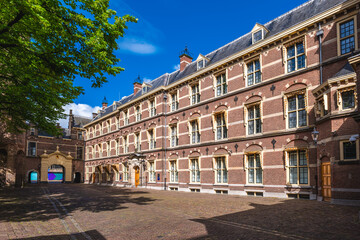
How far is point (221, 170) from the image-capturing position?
66.3 ft

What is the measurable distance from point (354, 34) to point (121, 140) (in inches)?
1143

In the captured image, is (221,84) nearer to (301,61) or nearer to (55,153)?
(301,61)

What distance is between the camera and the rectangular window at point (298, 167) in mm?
14930

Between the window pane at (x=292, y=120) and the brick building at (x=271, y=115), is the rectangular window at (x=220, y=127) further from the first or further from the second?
the window pane at (x=292, y=120)

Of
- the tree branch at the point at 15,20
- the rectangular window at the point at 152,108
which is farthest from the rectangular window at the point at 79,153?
the tree branch at the point at 15,20

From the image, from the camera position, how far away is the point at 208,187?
2095 cm

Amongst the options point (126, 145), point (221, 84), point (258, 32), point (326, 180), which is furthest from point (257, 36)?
point (126, 145)

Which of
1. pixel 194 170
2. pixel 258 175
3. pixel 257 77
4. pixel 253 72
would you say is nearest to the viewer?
pixel 258 175

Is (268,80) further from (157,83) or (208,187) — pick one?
(157,83)

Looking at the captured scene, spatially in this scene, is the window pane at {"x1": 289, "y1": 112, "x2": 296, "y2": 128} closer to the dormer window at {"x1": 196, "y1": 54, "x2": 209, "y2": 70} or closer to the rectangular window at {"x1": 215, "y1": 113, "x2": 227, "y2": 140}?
the rectangular window at {"x1": 215, "y1": 113, "x2": 227, "y2": 140}

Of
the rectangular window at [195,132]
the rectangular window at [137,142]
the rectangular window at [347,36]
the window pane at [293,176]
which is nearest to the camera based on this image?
the rectangular window at [347,36]

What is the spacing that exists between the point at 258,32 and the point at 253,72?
322 centimetres

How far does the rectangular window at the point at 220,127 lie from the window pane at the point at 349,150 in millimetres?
9277

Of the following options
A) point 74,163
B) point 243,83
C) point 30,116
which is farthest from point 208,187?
point 74,163
